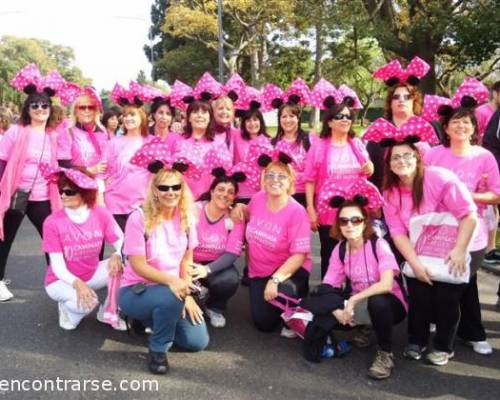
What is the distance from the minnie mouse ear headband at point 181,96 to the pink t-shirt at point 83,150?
998 millimetres

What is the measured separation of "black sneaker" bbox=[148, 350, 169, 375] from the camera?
3521 millimetres

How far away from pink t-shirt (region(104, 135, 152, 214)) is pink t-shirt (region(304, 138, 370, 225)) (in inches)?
61.9

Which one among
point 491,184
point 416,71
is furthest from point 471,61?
point 491,184

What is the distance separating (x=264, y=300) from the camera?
13.8 feet

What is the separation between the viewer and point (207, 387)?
3.36 metres

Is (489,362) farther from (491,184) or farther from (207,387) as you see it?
(207,387)

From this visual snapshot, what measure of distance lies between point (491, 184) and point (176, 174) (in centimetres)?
233

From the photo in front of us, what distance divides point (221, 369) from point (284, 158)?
5.59 ft

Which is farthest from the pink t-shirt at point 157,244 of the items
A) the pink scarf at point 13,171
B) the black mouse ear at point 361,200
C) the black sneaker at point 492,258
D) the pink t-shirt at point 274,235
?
the black sneaker at point 492,258

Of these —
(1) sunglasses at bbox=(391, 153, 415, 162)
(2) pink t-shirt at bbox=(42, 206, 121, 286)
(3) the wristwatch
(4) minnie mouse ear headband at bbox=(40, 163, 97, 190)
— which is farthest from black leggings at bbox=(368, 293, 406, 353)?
(4) minnie mouse ear headband at bbox=(40, 163, 97, 190)

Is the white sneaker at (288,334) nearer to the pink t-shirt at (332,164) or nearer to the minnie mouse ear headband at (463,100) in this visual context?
the pink t-shirt at (332,164)

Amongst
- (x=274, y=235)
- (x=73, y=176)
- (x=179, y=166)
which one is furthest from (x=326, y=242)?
(x=73, y=176)

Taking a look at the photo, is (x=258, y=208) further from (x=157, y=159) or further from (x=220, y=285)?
(x=157, y=159)

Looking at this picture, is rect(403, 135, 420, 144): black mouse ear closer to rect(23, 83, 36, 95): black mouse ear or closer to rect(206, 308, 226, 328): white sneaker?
rect(206, 308, 226, 328): white sneaker
